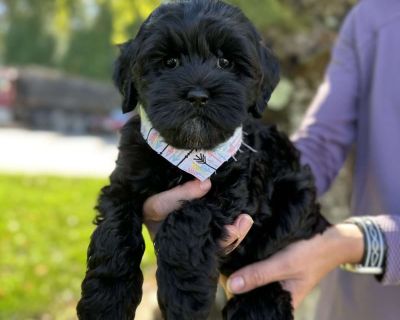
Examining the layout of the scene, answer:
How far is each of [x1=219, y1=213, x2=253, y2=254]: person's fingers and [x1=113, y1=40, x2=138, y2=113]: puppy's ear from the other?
593 mm

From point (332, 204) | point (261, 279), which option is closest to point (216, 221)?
Answer: point (261, 279)

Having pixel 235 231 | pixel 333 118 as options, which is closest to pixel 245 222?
pixel 235 231

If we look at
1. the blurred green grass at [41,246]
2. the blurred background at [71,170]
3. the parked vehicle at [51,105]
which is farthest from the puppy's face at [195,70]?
the parked vehicle at [51,105]

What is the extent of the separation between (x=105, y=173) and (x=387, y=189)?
10.6 meters

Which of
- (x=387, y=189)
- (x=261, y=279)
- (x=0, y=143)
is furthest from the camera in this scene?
(x=0, y=143)

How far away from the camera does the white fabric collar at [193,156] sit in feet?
6.52

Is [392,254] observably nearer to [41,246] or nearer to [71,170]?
[41,246]

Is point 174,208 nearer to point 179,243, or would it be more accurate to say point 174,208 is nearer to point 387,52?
point 179,243

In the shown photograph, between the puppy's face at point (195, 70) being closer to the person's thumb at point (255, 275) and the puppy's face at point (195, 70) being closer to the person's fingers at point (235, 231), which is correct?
the person's fingers at point (235, 231)

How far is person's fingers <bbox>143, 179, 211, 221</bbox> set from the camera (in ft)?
6.48

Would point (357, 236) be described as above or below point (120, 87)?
below

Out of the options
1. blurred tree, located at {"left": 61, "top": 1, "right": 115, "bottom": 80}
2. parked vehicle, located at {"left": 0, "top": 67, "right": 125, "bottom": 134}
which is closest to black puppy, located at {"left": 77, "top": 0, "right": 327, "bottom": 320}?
parked vehicle, located at {"left": 0, "top": 67, "right": 125, "bottom": 134}

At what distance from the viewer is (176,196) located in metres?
1.98

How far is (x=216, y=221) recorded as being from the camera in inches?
76.4
